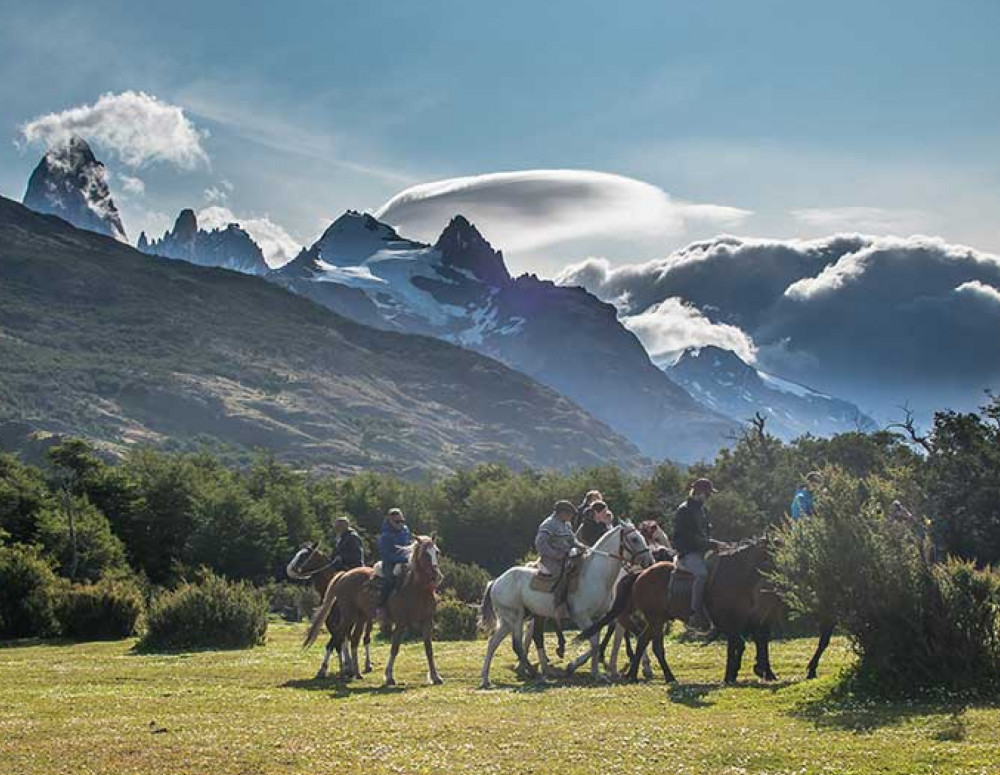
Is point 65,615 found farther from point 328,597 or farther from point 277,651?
point 328,597

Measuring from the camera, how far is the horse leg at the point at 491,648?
65.4 ft

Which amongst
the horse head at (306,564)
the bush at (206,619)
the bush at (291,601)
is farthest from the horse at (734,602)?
the bush at (291,601)

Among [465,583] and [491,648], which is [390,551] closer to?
[491,648]

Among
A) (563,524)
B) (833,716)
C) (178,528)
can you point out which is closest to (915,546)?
(833,716)

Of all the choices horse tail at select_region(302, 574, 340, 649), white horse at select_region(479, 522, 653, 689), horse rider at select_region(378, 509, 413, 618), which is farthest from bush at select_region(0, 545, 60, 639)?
white horse at select_region(479, 522, 653, 689)

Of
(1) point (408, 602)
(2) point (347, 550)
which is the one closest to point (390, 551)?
(1) point (408, 602)

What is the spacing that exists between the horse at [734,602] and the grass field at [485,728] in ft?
1.97

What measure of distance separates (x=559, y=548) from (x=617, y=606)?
69.2 inches

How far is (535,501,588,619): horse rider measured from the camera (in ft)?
67.7

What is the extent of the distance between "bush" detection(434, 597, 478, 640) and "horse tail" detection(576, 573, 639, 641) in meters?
16.6

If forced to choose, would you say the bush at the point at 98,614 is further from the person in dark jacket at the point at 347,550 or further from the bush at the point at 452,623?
the person in dark jacket at the point at 347,550

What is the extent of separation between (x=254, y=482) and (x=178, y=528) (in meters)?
20.6

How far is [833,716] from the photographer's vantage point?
44.8 feet

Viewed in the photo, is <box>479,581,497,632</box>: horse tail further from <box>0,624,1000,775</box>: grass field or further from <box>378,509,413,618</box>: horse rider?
<box>378,509,413,618</box>: horse rider
